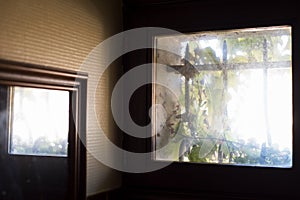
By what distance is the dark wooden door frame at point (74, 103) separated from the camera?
101cm

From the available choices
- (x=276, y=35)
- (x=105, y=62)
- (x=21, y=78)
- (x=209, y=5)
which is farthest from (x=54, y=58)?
(x=276, y=35)

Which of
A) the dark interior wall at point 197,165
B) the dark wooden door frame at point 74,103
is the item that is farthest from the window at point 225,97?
the dark wooden door frame at point 74,103

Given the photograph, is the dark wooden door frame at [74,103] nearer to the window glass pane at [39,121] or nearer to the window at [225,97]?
the window glass pane at [39,121]

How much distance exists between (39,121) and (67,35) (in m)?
0.26

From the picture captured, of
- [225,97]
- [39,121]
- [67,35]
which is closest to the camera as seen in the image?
[39,121]

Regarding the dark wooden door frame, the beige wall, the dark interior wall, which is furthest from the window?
the dark wooden door frame

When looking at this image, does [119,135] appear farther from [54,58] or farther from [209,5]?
[209,5]

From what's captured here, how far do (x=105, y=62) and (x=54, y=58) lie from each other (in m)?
0.26

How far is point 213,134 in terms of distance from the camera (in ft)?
4.25

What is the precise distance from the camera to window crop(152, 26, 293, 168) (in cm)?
121

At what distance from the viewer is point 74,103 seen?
1.16 metres

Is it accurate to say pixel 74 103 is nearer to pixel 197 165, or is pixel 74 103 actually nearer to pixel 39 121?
pixel 39 121

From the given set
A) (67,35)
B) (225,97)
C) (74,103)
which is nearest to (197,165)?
(225,97)

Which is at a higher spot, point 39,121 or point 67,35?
point 67,35
